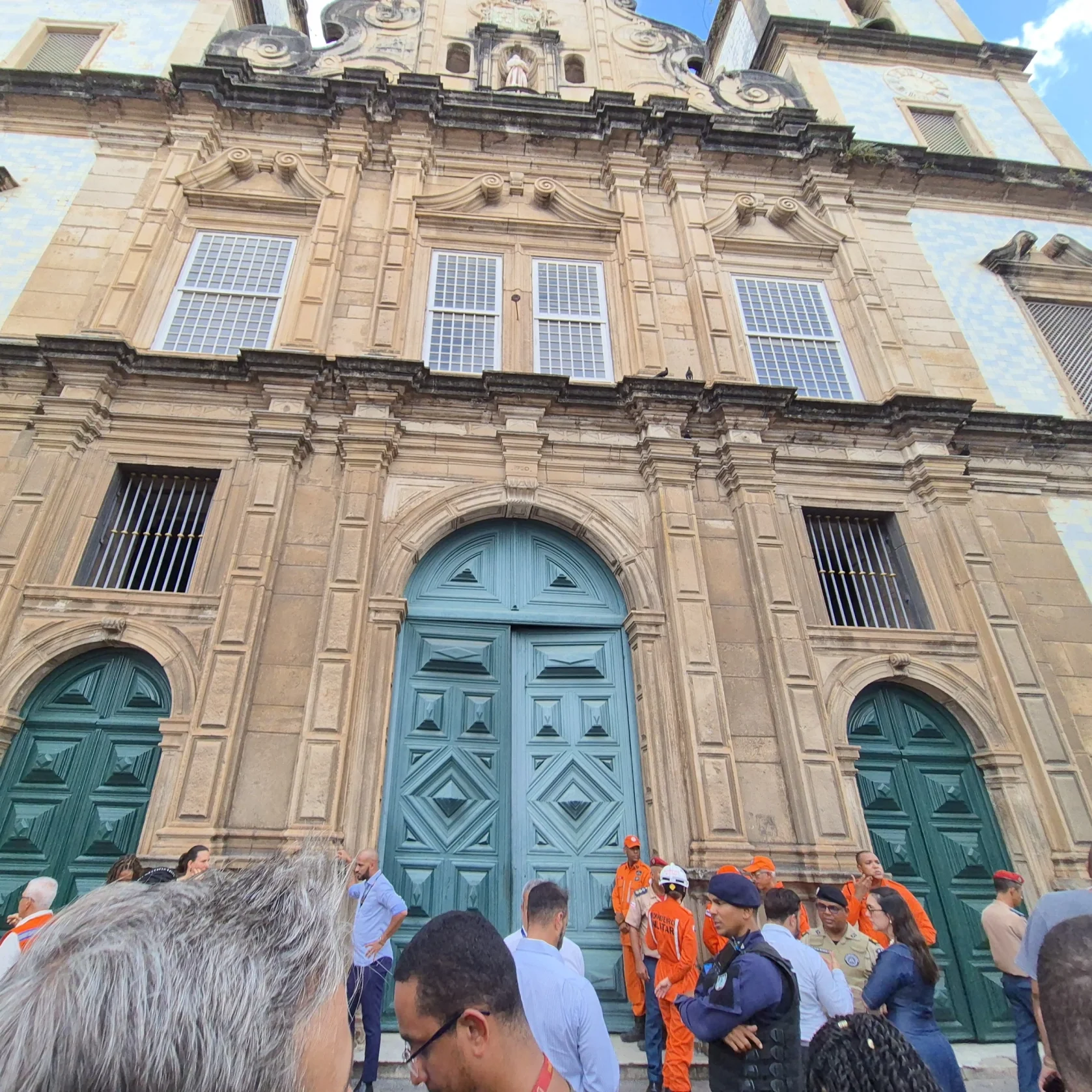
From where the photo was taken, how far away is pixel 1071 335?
11977 mm

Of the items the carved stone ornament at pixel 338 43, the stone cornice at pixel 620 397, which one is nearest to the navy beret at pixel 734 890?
the stone cornice at pixel 620 397

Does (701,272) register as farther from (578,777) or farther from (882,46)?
(882,46)

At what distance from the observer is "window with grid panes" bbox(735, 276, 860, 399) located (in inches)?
416

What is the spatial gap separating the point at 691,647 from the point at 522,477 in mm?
3076

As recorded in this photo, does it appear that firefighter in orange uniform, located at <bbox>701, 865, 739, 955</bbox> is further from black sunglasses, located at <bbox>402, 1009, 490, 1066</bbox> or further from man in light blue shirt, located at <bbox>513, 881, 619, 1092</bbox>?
black sunglasses, located at <bbox>402, 1009, 490, 1066</bbox>

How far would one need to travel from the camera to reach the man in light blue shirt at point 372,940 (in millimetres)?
5000

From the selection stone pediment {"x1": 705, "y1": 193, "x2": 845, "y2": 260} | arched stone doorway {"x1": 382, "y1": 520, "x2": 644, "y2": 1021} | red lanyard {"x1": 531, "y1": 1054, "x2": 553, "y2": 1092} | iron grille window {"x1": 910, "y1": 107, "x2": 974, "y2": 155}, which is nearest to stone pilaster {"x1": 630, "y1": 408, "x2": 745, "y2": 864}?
arched stone doorway {"x1": 382, "y1": 520, "x2": 644, "y2": 1021}

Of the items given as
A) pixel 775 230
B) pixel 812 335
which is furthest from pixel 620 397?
pixel 775 230

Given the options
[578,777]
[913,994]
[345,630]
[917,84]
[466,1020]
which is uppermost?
[917,84]

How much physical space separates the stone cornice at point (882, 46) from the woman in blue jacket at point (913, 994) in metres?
18.0

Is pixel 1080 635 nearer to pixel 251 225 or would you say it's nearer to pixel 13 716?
pixel 13 716

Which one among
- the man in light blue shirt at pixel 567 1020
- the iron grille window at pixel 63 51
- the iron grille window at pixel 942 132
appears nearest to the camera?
the man in light blue shirt at pixel 567 1020

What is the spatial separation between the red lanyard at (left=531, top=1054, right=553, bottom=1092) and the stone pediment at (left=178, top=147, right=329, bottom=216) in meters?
12.2

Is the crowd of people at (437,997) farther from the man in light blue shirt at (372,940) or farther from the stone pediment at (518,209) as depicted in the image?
the stone pediment at (518,209)
